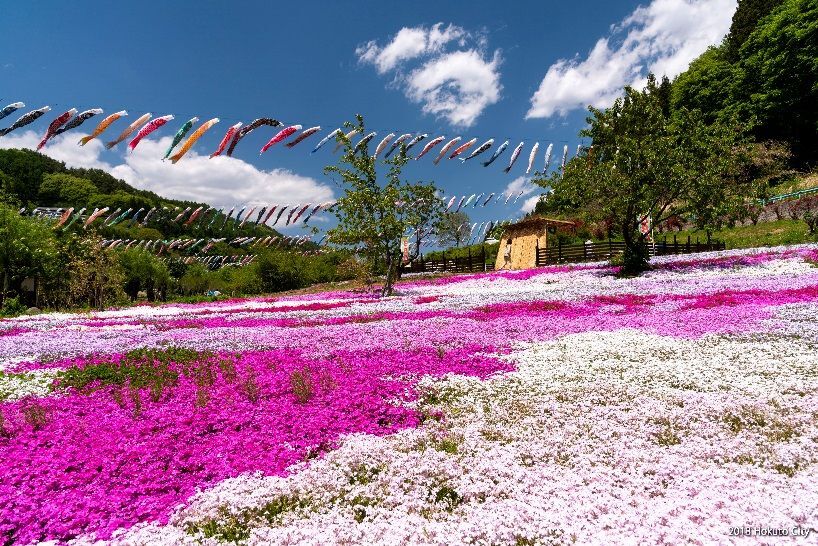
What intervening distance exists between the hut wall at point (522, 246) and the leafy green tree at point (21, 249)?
47.4 m

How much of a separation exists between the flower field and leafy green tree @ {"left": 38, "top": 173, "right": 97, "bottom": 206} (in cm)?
16187

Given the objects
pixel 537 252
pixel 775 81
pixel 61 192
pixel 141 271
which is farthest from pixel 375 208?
pixel 61 192

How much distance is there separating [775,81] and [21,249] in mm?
93524

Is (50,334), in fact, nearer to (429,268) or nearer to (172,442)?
(172,442)

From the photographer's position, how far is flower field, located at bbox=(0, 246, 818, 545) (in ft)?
17.0

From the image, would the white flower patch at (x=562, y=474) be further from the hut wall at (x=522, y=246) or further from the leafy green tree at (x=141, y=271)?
the leafy green tree at (x=141, y=271)

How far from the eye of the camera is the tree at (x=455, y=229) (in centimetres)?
3688

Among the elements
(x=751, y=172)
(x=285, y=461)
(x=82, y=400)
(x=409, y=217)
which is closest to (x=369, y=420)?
(x=285, y=461)

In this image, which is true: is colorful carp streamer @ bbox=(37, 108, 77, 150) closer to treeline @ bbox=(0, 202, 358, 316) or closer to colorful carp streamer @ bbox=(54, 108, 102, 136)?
colorful carp streamer @ bbox=(54, 108, 102, 136)

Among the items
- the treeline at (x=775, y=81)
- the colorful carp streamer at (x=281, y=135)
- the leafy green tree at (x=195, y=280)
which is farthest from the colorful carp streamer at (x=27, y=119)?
the treeline at (x=775, y=81)

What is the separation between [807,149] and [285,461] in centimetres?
8837

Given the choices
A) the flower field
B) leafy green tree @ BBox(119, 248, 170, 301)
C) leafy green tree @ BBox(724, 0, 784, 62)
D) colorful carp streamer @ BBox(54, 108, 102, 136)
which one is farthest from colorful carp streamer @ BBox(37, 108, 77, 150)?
leafy green tree @ BBox(724, 0, 784, 62)

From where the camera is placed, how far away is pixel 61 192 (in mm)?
147125

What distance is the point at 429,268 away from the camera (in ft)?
220
